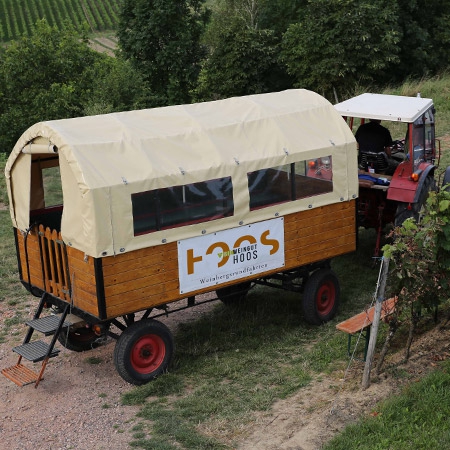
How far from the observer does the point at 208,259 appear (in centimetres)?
902

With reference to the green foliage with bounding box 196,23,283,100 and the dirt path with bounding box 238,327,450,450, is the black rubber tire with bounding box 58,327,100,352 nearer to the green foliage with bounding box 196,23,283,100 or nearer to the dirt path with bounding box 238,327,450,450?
the dirt path with bounding box 238,327,450,450

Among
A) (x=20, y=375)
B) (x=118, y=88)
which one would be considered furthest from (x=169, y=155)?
(x=118, y=88)

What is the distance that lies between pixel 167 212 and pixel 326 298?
3033 mm

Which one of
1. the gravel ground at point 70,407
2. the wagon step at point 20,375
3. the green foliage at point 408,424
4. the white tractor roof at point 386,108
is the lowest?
the gravel ground at point 70,407

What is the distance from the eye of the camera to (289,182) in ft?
31.5

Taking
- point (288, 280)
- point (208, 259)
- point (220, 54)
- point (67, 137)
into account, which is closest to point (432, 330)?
point (288, 280)

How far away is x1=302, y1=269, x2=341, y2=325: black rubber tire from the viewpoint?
10.2 meters

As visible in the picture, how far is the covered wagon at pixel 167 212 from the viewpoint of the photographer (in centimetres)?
827

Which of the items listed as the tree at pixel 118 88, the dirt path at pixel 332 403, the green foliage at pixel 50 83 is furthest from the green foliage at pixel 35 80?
the dirt path at pixel 332 403

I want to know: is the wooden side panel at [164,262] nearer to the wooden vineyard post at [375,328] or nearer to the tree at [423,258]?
the tree at [423,258]

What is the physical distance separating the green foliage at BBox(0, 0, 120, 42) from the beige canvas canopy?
6672 centimetres

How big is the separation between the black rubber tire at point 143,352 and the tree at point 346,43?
71.5 ft

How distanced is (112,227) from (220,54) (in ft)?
86.6

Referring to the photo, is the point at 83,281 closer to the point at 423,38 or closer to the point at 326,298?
the point at 326,298
